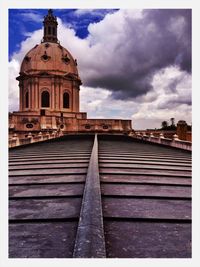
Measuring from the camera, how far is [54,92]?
166 ft

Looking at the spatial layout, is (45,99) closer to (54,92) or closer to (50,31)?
(54,92)

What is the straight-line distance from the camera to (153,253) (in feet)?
8.29

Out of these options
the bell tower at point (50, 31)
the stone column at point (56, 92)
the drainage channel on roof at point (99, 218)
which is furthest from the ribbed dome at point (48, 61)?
the drainage channel on roof at point (99, 218)

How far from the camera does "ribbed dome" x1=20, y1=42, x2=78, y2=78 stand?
51.3 metres

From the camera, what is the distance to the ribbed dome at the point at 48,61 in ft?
168

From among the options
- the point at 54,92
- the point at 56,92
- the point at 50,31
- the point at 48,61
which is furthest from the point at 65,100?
Result: the point at 50,31

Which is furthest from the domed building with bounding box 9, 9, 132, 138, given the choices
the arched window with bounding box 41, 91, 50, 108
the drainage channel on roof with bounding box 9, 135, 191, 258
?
the drainage channel on roof with bounding box 9, 135, 191, 258

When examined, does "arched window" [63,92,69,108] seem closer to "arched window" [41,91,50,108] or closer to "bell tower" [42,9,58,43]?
"arched window" [41,91,50,108]

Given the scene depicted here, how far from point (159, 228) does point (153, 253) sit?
51cm

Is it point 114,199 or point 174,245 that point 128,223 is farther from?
point 114,199

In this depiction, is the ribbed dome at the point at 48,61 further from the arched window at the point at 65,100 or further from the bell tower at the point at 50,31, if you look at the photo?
the arched window at the point at 65,100

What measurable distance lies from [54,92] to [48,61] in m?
5.39

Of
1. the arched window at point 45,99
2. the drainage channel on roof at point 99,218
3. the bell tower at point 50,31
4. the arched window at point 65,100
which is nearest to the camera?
the drainage channel on roof at point 99,218

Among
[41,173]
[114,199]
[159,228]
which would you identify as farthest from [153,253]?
[41,173]
